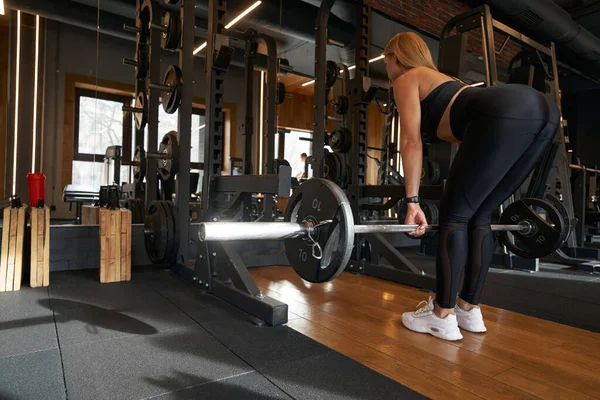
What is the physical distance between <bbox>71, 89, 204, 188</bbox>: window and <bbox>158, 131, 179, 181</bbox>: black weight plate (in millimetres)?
202

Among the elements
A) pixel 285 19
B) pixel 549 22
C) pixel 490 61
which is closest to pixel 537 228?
pixel 490 61

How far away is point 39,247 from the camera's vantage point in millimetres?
2061

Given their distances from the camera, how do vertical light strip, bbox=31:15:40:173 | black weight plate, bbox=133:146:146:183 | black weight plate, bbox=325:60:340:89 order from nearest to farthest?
vertical light strip, bbox=31:15:40:173, black weight plate, bbox=133:146:146:183, black weight plate, bbox=325:60:340:89

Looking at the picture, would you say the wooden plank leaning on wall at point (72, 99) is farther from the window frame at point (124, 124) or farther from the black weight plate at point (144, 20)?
the black weight plate at point (144, 20)

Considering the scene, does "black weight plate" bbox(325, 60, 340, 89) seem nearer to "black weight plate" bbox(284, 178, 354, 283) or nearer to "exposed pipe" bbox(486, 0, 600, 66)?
"exposed pipe" bbox(486, 0, 600, 66)

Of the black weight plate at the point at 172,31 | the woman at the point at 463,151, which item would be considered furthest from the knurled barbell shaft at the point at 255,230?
the black weight plate at the point at 172,31

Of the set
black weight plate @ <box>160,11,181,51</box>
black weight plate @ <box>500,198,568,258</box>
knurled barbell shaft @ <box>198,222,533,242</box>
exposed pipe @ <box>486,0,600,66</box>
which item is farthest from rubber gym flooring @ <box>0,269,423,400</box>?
exposed pipe @ <box>486,0,600,66</box>

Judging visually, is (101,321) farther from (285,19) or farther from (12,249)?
(285,19)

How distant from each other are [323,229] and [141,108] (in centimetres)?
200

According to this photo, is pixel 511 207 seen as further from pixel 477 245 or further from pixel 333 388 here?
pixel 333 388

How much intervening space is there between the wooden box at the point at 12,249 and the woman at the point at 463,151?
189 centimetres

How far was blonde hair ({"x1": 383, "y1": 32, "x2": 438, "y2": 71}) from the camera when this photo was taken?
4.71 ft

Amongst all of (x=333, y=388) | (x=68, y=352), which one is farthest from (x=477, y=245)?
(x=68, y=352)

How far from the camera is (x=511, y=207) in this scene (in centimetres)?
213
